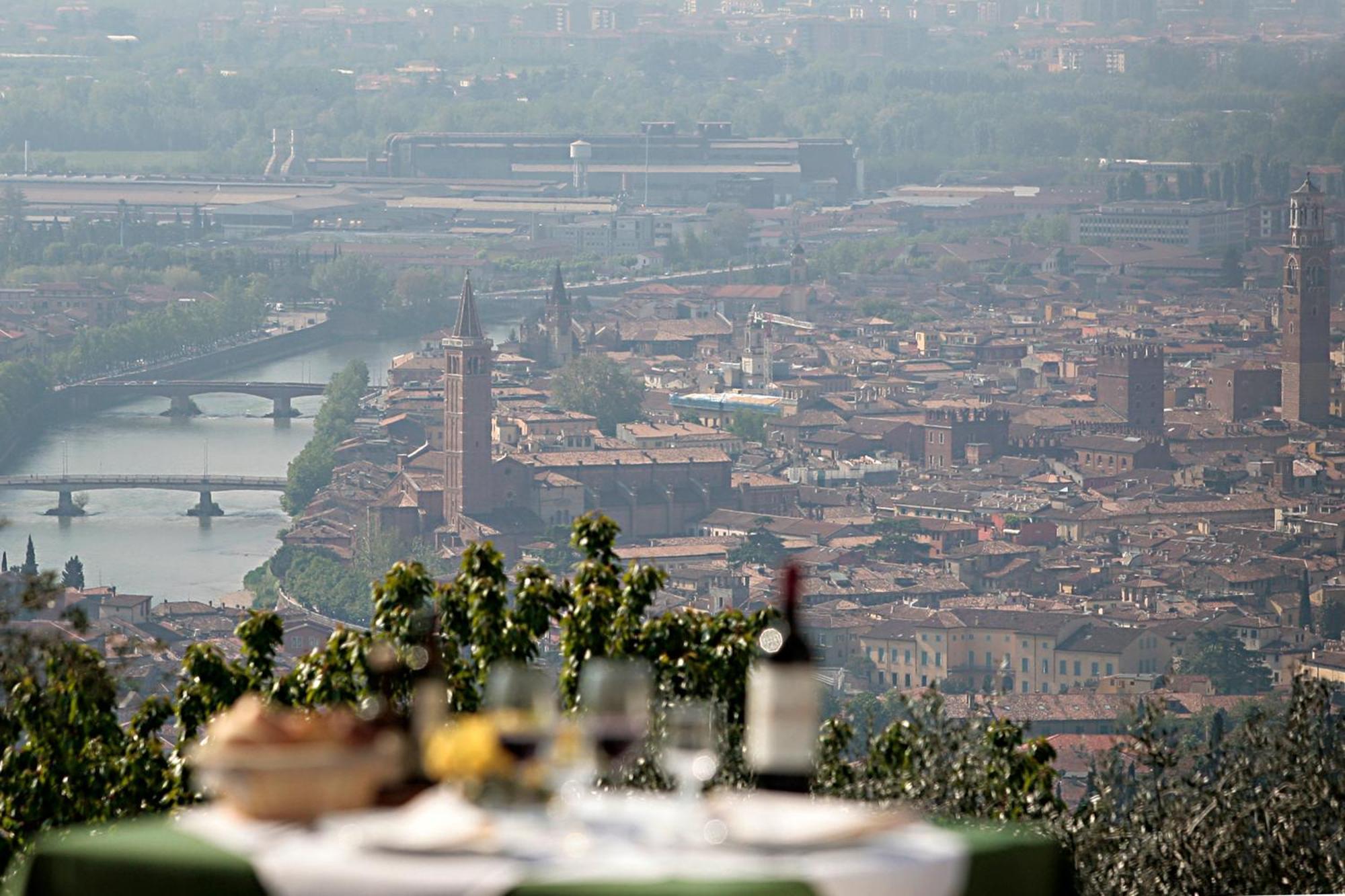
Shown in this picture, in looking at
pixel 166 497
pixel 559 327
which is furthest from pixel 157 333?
pixel 166 497

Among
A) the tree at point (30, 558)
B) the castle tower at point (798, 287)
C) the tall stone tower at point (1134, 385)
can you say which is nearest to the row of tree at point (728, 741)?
the tree at point (30, 558)

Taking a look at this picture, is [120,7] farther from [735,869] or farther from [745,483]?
[735,869]

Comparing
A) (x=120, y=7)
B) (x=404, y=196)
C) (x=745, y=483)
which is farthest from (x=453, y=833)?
(x=120, y=7)

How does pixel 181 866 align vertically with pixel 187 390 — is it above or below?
above

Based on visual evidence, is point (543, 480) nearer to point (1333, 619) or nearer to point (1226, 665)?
point (1333, 619)

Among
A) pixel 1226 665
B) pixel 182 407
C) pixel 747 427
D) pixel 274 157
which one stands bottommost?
pixel 1226 665

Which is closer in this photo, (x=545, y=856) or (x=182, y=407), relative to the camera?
(x=545, y=856)

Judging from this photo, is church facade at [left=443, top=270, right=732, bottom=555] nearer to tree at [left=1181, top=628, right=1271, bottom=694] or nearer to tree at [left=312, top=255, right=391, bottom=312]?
tree at [left=1181, top=628, right=1271, bottom=694]
